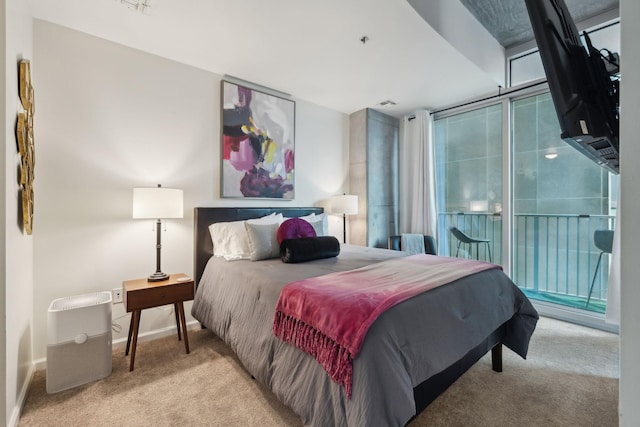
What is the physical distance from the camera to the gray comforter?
1.17 meters

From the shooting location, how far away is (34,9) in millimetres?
2039

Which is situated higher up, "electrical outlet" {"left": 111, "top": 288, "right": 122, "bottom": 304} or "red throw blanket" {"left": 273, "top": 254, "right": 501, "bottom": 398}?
A: "red throw blanket" {"left": 273, "top": 254, "right": 501, "bottom": 398}

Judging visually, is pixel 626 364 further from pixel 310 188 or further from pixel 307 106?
pixel 307 106

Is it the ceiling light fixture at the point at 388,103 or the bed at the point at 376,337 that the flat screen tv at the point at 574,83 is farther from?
the ceiling light fixture at the point at 388,103

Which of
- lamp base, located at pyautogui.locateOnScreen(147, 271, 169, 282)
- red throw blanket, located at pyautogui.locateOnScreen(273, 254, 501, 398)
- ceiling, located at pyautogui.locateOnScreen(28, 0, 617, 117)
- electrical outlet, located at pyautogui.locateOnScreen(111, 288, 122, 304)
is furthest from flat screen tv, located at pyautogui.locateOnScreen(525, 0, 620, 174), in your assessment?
electrical outlet, located at pyautogui.locateOnScreen(111, 288, 122, 304)

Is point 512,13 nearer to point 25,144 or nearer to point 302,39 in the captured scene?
point 302,39

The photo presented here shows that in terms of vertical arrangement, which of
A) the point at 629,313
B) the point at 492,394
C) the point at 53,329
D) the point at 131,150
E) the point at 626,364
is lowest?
the point at 492,394

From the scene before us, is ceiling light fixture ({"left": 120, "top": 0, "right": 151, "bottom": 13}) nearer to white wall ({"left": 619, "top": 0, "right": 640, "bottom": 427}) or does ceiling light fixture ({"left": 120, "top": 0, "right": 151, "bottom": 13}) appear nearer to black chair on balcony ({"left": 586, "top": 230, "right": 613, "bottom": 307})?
white wall ({"left": 619, "top": 0, "right": 640, "bottom": 427})

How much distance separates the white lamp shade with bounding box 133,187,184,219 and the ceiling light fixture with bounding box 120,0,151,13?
1.30 meters

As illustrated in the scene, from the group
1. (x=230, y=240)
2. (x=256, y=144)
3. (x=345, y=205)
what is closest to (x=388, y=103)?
(x=345, y=205)

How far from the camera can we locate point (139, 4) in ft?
6.65

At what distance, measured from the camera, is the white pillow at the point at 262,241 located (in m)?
2.51

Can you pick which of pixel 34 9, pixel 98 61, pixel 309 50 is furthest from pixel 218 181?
pixel 34 9

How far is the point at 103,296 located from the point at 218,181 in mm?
1395
